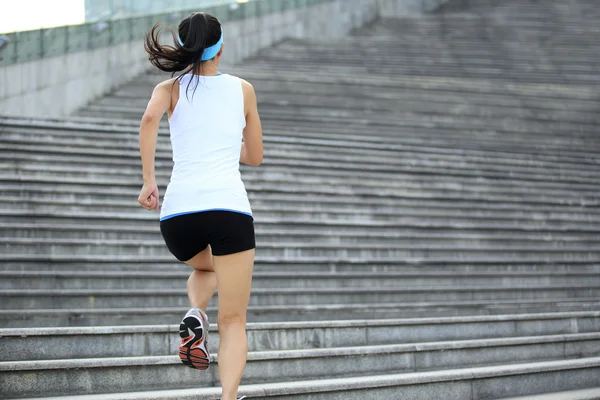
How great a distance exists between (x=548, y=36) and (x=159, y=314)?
17.7 meters

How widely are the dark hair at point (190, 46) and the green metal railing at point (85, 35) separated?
9142 mm

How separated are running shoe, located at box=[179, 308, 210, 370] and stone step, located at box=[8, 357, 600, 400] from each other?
0.71m

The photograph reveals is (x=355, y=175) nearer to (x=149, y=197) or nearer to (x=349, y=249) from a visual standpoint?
(x=349, y=249)

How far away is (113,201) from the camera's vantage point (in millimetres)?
8844

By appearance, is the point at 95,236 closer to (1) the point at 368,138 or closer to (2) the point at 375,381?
(2) the point at 375,381

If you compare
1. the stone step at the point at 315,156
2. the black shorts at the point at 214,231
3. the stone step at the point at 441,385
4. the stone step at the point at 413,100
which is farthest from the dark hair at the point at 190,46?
the stone step at the point at 413,100

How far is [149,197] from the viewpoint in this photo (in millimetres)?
3361

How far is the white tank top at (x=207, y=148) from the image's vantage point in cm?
331

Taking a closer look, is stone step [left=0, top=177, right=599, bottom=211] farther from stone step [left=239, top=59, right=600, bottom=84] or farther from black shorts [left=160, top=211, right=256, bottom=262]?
stone step [left=239, top=59, right=600, bottom=84]

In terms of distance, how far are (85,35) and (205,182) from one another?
37.6 ft

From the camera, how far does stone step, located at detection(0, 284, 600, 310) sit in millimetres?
6680

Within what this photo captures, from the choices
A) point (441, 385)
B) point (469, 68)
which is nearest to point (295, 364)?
point (441, 385)

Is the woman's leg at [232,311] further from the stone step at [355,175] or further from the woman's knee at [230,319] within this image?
the stone step at [355,175]

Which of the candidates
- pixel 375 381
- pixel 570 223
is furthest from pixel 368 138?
pixel 375 381
